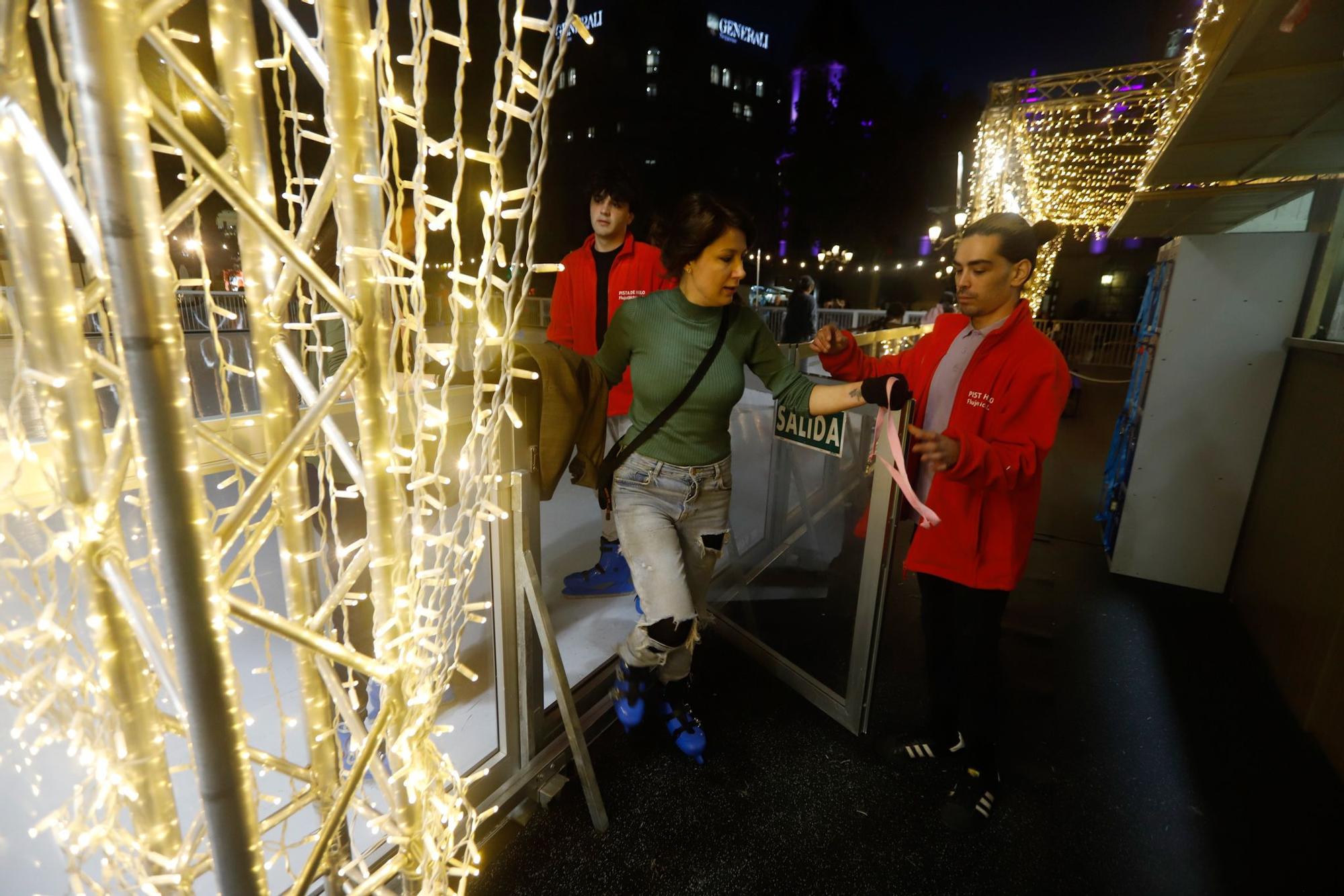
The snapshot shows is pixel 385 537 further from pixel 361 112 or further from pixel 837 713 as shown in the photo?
pixel 837 713

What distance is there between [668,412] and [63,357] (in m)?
1.59

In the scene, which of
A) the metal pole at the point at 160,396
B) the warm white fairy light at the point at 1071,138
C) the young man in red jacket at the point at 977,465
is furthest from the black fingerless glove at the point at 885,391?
the warm white fairy light at the point at 1071,138

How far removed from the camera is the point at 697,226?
1999mm

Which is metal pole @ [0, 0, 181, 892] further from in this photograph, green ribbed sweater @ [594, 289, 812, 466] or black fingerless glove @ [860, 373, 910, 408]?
black fingerless glove @ [860, 373, 910, 408]

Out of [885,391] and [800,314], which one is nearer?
[885,391]

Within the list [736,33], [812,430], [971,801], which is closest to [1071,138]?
[812,430]

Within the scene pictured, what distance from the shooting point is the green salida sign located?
A: 2.33m

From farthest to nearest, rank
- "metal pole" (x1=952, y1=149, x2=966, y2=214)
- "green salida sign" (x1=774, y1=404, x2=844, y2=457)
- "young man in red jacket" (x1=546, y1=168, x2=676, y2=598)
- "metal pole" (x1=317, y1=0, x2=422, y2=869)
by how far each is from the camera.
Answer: "metal pole" (x1=952, y1=149, x2=966, y2=214) → "young man in red jacket" (x1=546, y1=168, x2=676, y2=598) → "green salida sign" (x1=774, y1=404, x2=844, y2=457) → "metal pole" (x1=317, y1=0, x2=422, y2=869)

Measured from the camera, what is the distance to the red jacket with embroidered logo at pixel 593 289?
9.45 feet

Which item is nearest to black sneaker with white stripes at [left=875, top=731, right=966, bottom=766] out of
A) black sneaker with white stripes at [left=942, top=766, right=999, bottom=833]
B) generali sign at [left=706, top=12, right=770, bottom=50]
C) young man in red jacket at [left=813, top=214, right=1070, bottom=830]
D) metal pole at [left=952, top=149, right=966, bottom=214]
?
young man in red jacket at [left=813, top=214, right=1070, bottom=830]

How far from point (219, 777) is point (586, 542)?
3380 mm

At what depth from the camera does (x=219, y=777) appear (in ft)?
2.08

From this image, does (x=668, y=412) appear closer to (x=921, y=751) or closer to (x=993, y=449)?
(x=993, y=449)

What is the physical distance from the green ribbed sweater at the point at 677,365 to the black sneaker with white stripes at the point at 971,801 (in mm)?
1349
